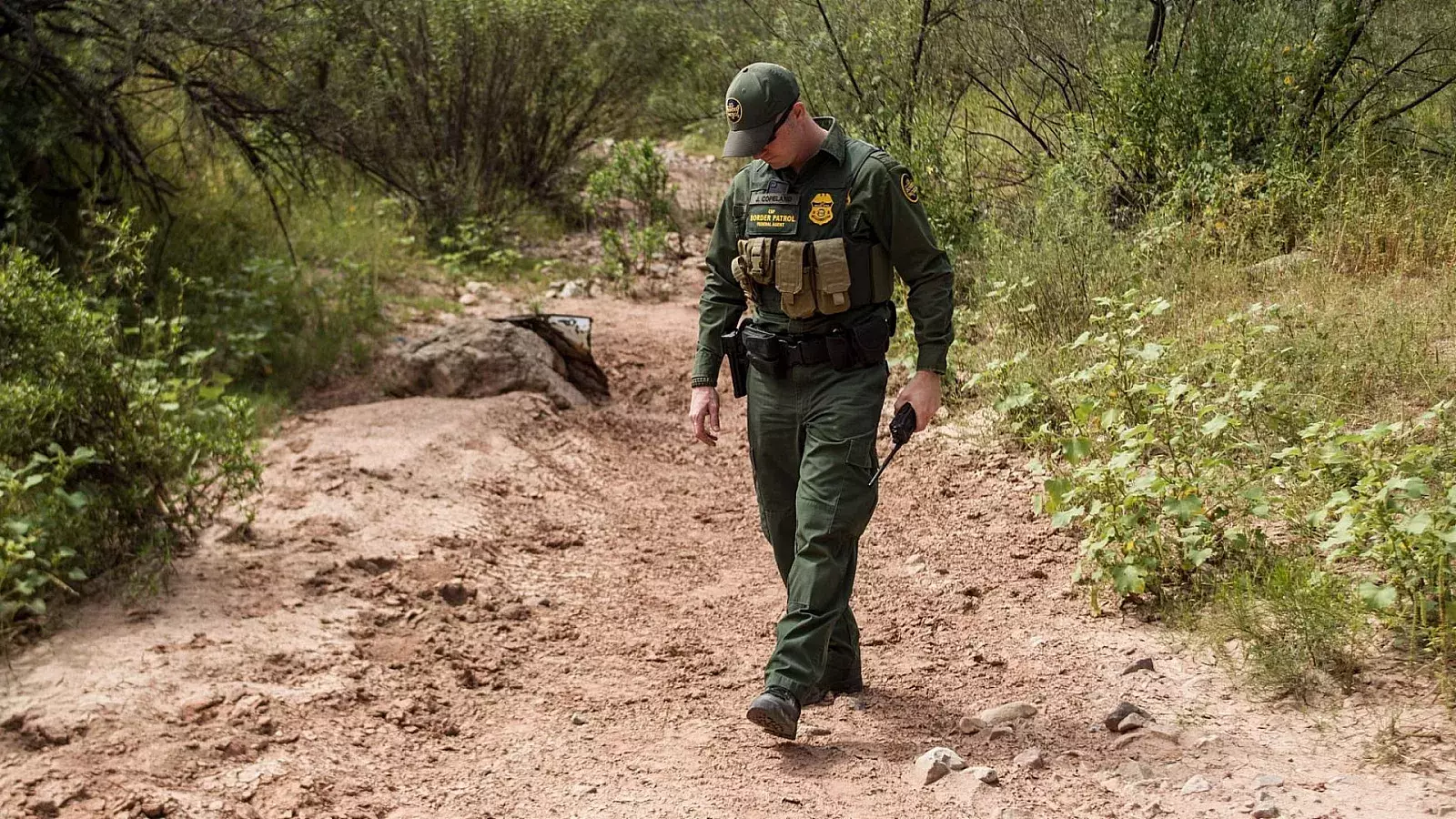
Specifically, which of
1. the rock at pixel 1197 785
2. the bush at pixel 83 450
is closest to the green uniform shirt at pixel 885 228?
the rock at pixel 1197 785

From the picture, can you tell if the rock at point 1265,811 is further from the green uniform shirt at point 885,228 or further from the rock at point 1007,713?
the green uniform shirt at point 885,228

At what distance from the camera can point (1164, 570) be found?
4125 millimetres

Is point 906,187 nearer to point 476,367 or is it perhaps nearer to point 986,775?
point 986,775

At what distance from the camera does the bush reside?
4.23m

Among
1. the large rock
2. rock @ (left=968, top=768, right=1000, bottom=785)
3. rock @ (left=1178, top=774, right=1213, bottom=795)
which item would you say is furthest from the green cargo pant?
the large rock

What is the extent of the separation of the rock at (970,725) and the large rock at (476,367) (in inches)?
154

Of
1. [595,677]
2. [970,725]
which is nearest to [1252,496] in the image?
[970,725]

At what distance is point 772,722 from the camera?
3.28m

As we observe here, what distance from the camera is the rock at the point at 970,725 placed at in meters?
3.52

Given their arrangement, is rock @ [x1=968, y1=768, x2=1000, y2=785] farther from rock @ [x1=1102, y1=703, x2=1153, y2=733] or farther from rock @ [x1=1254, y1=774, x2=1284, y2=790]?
rock @ [x1=1254, y1=774, x2=1284, y2=790]

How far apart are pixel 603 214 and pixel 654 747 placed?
7968 mm

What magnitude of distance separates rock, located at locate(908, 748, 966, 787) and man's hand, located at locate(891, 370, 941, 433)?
87 centimetres

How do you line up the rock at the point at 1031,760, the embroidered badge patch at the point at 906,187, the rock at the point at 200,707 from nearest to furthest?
the rock at the point at 1031,760, the embroidered badge patch at the point at 906,187, the rock at the point at 200,707

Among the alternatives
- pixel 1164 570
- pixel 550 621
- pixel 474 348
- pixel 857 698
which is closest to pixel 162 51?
pixel 474 348
